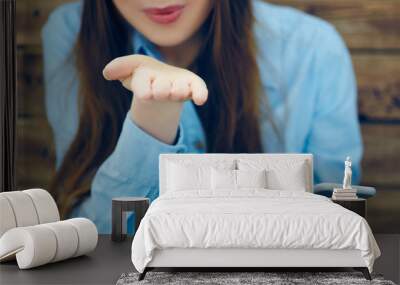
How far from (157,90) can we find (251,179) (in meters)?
1.56

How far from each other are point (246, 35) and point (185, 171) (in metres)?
1.70

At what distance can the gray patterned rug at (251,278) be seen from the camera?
16.1ft

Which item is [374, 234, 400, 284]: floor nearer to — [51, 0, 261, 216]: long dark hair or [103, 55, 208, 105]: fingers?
[51, 0, 261, 216]: long dark hair

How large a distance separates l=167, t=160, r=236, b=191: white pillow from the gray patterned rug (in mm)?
1593

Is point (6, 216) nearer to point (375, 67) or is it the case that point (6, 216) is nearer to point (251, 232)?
point (251, 232)

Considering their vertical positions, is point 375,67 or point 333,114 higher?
point 375,67

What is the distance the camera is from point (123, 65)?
7.46 meters

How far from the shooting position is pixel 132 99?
24.4ft

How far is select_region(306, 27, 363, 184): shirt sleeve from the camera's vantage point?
24.2 ft

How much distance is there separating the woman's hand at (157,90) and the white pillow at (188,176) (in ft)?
1.86

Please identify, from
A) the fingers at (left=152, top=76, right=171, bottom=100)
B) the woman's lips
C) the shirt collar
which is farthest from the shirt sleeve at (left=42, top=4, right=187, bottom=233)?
the woman's lips

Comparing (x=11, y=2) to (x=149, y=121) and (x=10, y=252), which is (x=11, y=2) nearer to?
(x=149, y=121)

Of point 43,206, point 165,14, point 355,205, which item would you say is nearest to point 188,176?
point 43,206

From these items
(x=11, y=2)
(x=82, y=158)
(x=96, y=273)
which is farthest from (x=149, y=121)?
(x=96, y=273)
